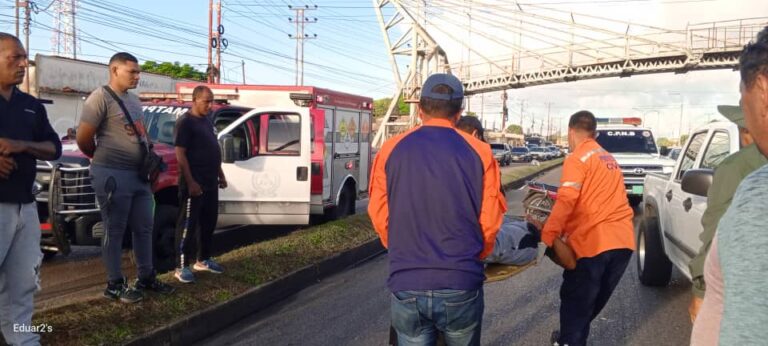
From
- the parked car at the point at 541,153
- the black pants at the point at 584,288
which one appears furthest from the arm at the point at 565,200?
the parked car at the point at 541,153

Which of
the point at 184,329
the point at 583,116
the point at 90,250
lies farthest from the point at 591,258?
the point at 90,250

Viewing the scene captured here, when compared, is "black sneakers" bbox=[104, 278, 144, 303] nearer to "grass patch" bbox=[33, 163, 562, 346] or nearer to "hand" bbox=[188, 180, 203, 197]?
"grass patch" bbox=[33, 163, 562, 346]

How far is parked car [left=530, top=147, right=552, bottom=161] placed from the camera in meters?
58.6

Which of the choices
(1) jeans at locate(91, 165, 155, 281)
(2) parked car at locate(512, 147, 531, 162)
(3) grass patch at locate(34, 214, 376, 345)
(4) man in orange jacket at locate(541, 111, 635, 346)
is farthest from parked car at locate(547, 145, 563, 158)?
(4) man in orange jacket at locate(541, 111, 635, 346)

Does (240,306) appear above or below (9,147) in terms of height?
below

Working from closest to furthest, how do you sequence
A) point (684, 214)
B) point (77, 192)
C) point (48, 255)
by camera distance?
point (684, 214) → point (77, 192) → point (48, 255)

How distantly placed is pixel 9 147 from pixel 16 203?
0.33 metres

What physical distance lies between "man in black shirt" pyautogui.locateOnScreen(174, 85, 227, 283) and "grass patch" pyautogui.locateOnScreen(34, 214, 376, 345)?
375mm

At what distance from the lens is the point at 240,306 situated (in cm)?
558

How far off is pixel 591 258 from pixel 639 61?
52692 millimetres

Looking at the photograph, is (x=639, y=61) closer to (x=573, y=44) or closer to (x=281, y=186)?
(x=573, y=44)

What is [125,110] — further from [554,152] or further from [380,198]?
[554,152]

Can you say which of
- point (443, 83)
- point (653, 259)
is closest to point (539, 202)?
point (443, 83)

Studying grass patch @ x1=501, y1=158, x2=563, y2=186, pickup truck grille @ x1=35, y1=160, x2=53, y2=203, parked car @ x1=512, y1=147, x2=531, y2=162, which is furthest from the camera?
parked car @ x1=512, y1=147, x2=531, y2=162
